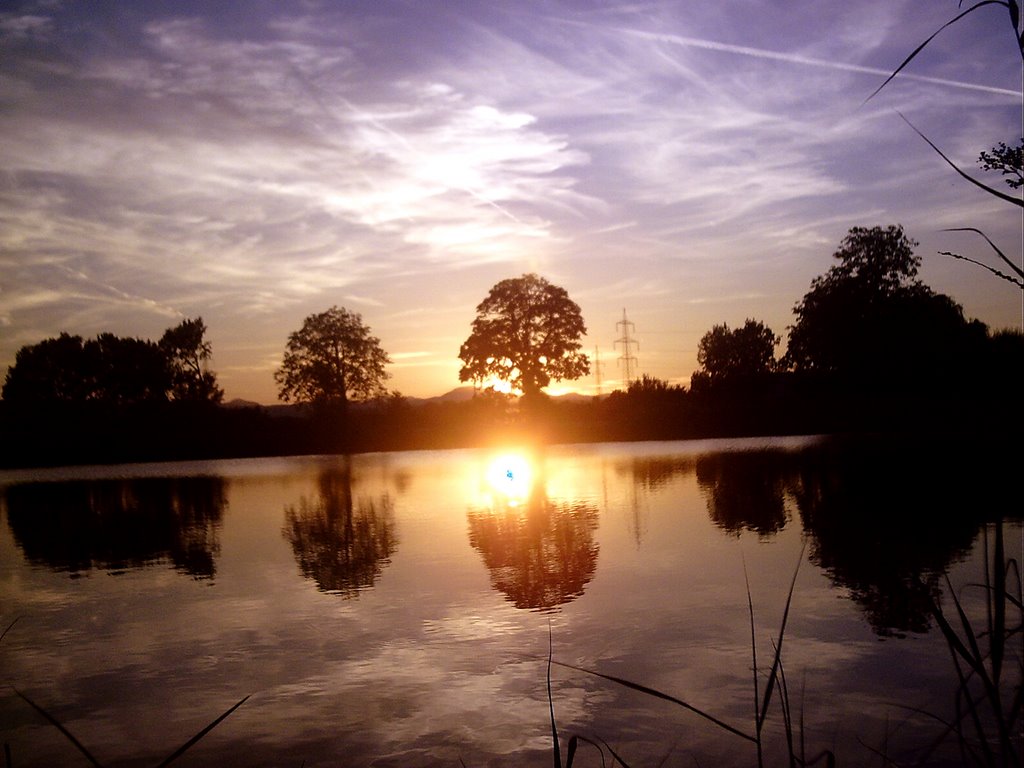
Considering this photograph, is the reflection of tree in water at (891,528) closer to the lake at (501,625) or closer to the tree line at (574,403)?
the lake at (501,625)

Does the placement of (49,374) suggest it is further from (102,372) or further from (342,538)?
(342,538)

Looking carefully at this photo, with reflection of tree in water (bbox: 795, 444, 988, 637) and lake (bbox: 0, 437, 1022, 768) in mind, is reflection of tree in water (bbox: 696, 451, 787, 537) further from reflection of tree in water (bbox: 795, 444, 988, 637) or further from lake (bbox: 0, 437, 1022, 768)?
reflection of tree in water (bbox: 795, 444, 988, 637)

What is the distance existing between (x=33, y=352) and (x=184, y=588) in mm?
74990

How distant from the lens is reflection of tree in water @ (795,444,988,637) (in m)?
8.27

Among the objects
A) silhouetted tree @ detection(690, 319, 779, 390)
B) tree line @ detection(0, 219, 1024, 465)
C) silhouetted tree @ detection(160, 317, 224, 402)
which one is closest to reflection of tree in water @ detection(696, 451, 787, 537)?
tree line @ detection(0, 219, 1024, 465)

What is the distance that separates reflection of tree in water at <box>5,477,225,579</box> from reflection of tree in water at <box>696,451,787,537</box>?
8.34 metres

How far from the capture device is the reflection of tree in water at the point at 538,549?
369 inches

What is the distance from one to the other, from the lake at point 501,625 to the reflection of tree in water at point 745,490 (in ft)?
0.55

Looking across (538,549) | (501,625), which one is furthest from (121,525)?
(501,625)

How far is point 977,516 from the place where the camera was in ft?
43.3

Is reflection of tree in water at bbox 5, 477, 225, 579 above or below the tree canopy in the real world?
below

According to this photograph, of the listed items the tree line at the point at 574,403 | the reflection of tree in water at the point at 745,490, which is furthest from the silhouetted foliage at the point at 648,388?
the reflection of tree in water at the point at 745,490

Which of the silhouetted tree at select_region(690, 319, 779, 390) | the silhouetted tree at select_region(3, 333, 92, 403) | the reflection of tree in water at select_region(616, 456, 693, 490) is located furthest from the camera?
the silhouetted tree at select_region(690, 319, 779, 390)

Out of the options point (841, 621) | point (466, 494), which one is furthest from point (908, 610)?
point (466, 494)
